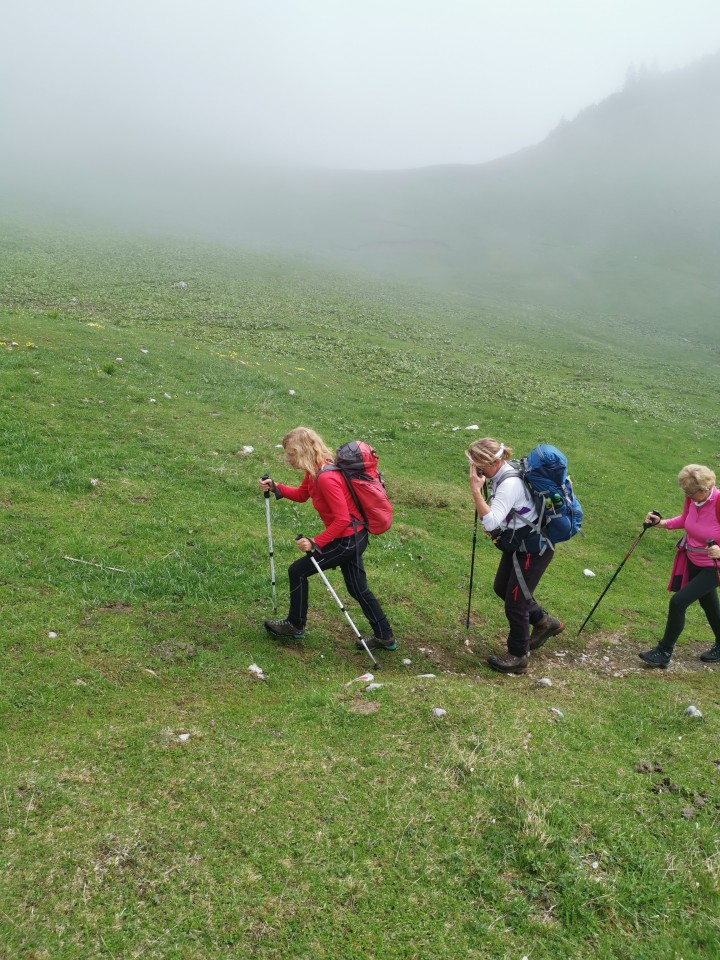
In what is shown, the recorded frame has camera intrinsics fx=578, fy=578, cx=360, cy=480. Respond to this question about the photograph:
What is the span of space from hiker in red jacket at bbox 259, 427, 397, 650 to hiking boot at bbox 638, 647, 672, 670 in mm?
4707

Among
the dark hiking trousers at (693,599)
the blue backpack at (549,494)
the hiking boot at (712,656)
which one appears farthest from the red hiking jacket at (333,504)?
the hiking boot at (712,656)

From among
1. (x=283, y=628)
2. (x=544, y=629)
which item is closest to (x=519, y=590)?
(x=544, y=629)

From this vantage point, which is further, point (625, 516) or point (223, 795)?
point (625, 516)

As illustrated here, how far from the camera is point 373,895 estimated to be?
474cm

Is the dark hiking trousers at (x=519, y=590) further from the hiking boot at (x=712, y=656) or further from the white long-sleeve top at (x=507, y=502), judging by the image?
the hiking boot at (x=712, y=656)

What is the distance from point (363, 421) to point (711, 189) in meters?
171

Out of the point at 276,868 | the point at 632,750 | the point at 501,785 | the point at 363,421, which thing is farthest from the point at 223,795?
the point at 363,421

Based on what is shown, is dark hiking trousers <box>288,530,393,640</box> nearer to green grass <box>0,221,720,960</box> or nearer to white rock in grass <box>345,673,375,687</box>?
green grass <box>0,221,720,960</box>

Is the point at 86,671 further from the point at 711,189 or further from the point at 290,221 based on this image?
the point at 711,189

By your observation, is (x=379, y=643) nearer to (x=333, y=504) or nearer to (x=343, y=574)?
(x=343, y=574)

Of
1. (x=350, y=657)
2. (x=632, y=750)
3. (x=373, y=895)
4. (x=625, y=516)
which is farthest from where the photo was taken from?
(x=625, y=516)

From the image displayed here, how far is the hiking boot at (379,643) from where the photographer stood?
922cm

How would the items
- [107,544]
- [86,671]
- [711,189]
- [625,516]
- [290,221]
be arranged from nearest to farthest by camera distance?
1. [86,671]
2. [107,544]
3. [625,516]
4. [290,221]
5. [711,189]

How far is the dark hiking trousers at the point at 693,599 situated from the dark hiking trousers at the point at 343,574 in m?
4.97
